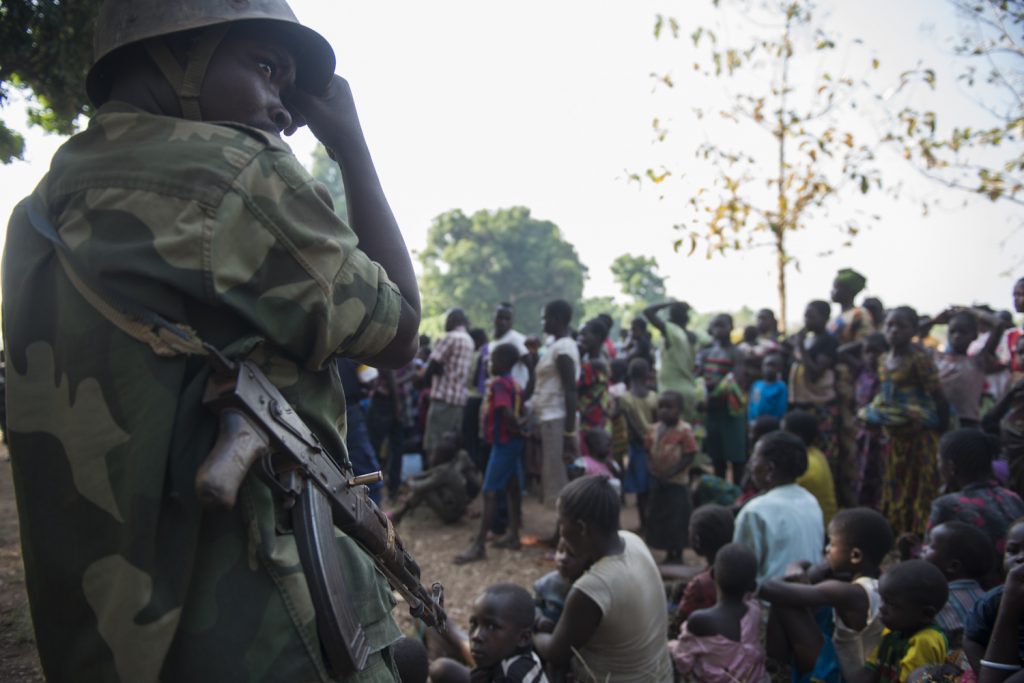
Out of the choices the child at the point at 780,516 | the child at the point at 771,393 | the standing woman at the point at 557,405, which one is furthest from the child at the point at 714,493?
the child at the point at 780,516

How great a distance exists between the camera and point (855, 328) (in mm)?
7020

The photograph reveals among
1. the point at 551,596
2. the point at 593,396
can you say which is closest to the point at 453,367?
the point at 593,396

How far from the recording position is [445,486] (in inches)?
269

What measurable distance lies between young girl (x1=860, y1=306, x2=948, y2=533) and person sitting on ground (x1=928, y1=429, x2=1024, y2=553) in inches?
66.4

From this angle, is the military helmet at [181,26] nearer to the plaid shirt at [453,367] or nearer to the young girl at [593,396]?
the young girl at [593,396]

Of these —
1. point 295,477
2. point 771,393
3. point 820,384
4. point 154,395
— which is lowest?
point 771,393

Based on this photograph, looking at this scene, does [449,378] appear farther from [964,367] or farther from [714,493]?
[964,367]

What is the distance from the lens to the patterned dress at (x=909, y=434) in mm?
5496

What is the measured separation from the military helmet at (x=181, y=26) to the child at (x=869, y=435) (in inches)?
233

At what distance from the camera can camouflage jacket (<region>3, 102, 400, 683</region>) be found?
3.51 feet

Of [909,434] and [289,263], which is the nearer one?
[289,263]

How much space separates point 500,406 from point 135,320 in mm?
4905

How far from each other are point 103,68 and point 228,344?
22.1 inches

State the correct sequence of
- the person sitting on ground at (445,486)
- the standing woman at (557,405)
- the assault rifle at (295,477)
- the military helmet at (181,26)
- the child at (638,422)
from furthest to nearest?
1. the person sitting on ground at (445,486)
2. the child at (638,422)
3. the standing woman at (557,405)
4. the military helmet at (181,26)
5. the assault rifle at (295,477)
